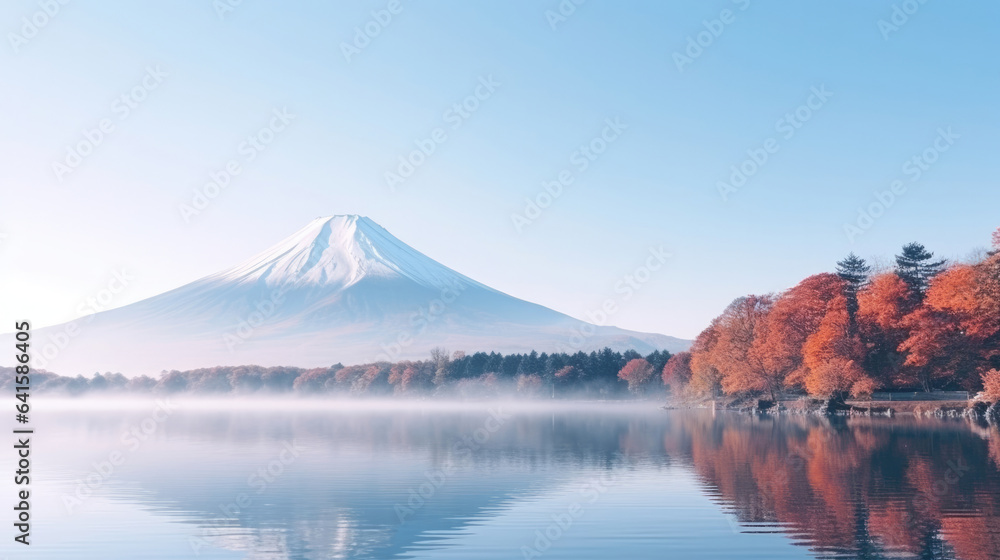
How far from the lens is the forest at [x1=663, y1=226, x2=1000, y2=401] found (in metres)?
75.1

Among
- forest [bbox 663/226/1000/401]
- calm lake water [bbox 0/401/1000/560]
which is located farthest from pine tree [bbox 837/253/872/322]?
calm lake water [bbox 0/401/1000/560]

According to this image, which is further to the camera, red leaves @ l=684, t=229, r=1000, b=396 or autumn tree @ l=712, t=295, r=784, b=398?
autumn tree @ l=712, t=295, r=784, b=398

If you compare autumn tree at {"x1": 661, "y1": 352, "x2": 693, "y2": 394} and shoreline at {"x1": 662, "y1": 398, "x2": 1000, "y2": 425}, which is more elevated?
autumn tree at {"x1": 661, "y1": 352, "x2": 693, "y2": 394}

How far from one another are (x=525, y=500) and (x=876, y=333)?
6710 centimetres

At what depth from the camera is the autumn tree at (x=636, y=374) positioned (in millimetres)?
163625

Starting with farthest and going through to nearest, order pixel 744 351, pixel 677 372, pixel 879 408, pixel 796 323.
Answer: pixel 677 372, pixel 744 351, pixel 796 323, pixel 879 408

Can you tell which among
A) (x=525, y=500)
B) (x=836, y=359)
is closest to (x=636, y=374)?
(x=836, y=359)

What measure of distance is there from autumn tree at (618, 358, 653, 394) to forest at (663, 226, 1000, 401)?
59800 mm

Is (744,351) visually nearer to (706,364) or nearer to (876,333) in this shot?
(706,364)

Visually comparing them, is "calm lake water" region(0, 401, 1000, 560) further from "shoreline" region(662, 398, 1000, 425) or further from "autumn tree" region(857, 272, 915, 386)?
"autumn tree" region(857, 272, 915, 386)

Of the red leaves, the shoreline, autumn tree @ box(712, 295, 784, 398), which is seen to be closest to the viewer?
the shoreline

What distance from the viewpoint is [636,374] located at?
164000 millimetres

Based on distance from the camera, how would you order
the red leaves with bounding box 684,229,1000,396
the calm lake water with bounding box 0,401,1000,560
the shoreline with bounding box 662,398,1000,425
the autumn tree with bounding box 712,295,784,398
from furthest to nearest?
the autumn tree with bounding box 712,295,784,398, the red leaves with bounding box 684,229,1000,396, the shoreline with bounding box 662,398,1000,425, the calm lake water with bounding box 0,401,1000,560

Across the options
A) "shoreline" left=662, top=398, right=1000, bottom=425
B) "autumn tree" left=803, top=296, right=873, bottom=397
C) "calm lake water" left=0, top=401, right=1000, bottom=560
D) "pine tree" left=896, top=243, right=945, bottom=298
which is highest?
"pine tree" left=896, top=243, right=945, bottom=298
